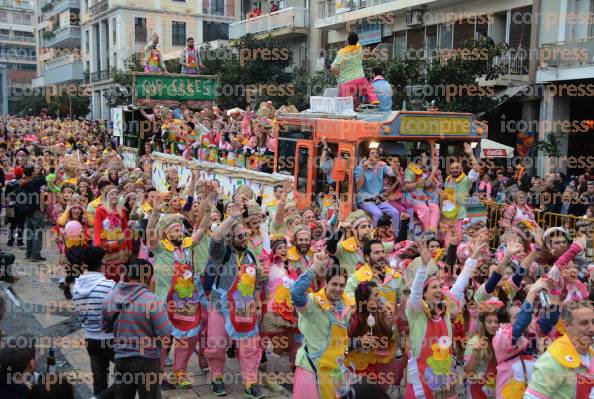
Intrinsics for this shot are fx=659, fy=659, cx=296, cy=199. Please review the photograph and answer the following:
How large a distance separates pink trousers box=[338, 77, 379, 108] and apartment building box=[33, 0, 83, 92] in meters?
51.1

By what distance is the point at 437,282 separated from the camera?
17.1 feet

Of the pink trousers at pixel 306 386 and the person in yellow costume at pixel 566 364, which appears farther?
the pink trousers at pixel 306 386

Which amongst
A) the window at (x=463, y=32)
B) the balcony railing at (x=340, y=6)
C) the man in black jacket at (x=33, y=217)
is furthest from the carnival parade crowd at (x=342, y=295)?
the balcony railing at (x=340, y=6)

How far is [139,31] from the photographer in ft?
163

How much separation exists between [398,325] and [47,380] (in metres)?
3.27

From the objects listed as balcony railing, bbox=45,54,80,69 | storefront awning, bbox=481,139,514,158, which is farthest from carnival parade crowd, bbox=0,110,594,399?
balcony railing, bbox=45,54,80,69

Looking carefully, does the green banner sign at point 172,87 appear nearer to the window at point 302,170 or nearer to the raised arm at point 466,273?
the window at point 302,170

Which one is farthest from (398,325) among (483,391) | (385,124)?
(385,124)

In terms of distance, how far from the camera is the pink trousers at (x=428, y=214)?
9797mm

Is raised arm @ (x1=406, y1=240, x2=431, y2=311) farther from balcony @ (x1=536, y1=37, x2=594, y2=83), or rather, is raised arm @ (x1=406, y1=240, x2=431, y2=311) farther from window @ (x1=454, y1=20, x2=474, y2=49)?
window @ (x1=454, y1=20, x2=474, y2=49)

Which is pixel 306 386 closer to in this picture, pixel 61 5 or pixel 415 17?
pixel 415 17

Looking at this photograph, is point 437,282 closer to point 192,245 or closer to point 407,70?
point 192,245

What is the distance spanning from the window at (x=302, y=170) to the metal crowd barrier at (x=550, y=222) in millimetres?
3189

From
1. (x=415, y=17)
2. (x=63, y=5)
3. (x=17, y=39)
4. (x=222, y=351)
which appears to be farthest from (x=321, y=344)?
(x=17, y=39)
